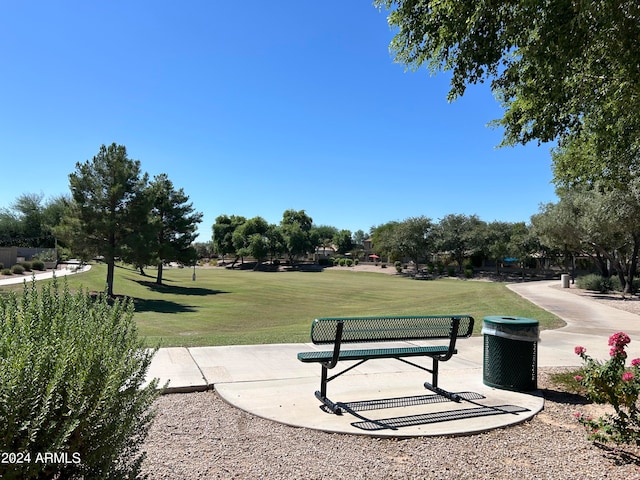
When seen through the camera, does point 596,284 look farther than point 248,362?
Yes

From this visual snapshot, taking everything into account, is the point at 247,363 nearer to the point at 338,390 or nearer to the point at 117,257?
the point at 338,390

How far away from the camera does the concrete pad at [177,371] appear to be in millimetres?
5859

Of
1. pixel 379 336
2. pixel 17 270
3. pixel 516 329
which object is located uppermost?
pixel 516 329

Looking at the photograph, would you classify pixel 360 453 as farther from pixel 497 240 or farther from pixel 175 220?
pixel 497 240

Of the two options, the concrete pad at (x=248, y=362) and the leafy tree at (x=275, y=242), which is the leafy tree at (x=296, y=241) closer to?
the leafy tree at (x=275, y=242)

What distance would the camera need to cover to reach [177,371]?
6633 millimetres

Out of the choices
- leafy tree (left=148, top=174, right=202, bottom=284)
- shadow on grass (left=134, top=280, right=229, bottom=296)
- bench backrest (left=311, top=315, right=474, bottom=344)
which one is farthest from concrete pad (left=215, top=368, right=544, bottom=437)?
leafy tree (left=148, top=174, right=202, bottom=284)

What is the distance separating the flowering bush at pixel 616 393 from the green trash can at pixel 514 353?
4.39 ft

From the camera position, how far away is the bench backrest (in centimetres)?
557

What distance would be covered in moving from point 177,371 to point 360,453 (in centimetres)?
364

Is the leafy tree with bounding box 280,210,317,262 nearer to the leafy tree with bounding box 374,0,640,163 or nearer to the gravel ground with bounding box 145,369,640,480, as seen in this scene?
the leafy tree with bounding box 374,0,640,163

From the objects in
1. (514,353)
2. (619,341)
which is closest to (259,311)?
(514,353)

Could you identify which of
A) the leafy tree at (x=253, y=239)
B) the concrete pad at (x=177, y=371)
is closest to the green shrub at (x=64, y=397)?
the concrete pad at (x=177, y=371)

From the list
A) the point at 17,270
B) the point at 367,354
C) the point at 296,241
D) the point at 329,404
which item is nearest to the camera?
the point at 329,404
